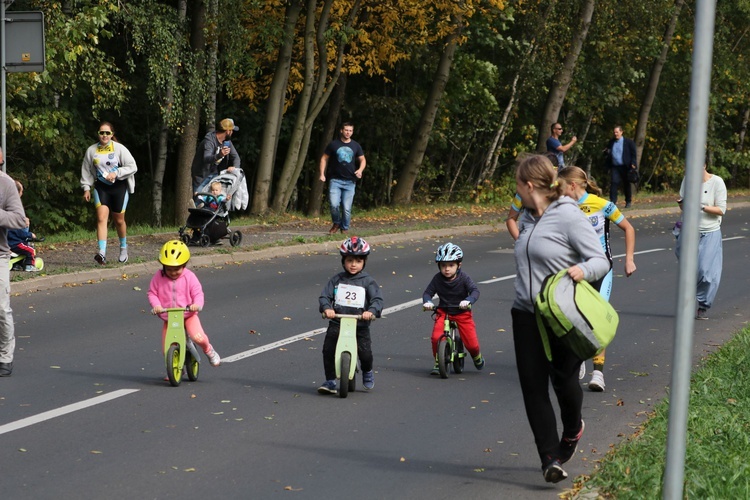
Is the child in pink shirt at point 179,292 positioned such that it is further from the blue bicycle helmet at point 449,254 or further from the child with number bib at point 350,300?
the blue bicycle helmet at point 449,254

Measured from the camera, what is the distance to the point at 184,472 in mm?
7031

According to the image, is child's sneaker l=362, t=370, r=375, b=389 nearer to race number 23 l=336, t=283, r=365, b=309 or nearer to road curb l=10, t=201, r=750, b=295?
race number 23 l=336, t=283, r=365, b=309

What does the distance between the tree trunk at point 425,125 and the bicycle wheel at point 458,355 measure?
2123 centimetres

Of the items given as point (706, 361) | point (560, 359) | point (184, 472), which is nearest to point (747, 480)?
point (560, 359)

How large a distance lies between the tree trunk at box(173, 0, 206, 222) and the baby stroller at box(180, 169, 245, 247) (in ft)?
16.5

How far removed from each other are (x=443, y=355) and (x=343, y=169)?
1236 cm

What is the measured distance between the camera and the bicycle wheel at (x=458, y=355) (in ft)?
33.9

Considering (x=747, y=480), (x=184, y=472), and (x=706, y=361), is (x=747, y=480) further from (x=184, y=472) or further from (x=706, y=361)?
(x=706, y=361)

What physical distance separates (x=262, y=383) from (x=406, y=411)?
144cm

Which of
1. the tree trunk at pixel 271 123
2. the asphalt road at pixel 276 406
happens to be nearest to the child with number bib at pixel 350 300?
the asphalt road at pixel 276 406

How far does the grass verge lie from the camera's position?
21.0 ft

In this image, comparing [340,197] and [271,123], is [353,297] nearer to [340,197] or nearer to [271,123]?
[340,197]

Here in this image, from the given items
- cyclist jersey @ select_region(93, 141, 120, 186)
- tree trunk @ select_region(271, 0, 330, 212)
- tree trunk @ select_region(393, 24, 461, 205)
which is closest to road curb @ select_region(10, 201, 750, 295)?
cyclist jersey @ select_region(93, 141, 120, 186)

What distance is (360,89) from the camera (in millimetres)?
34969
